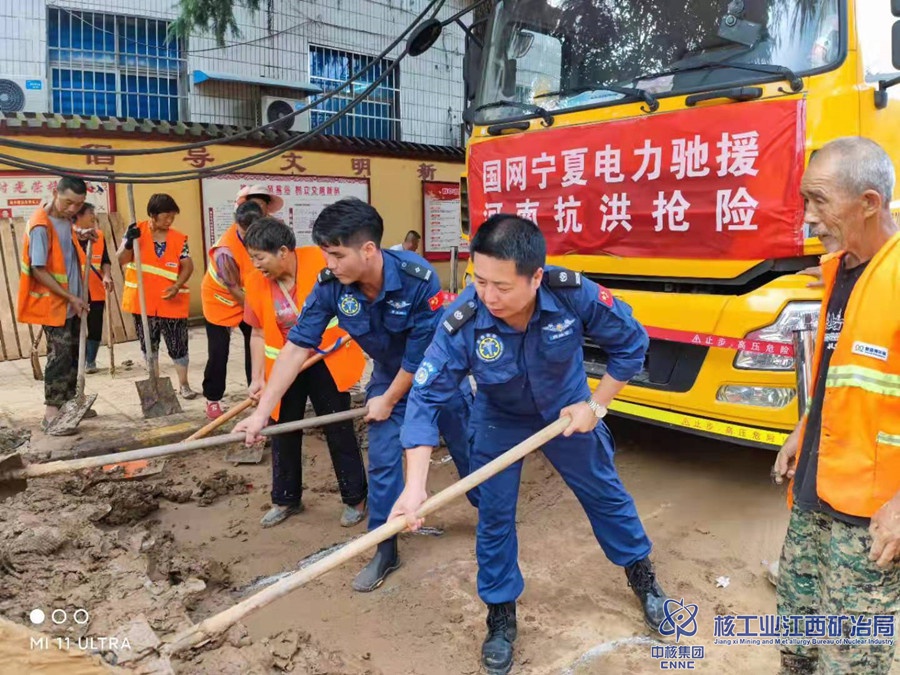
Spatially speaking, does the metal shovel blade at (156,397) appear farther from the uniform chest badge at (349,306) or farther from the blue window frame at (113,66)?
the blue window frame at (113,66)

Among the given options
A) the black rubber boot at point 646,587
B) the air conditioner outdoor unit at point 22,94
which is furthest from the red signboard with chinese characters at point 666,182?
the air conditioner outdoor unit at point 22,94

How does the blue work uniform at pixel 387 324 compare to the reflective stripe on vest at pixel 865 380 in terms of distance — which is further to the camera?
the blue work uniform at pixel 387 324

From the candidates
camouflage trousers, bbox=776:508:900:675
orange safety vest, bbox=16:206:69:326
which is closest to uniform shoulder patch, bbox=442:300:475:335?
camouflage trousers, bbox=776:508:900:675

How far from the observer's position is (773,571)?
112 inches

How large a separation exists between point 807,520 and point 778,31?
231 centimetres

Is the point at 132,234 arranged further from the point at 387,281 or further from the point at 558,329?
the point at 558,329

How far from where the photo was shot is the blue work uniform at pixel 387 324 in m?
2.91

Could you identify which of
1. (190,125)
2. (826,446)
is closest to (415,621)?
(826,446)

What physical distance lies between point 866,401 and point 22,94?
1003cm

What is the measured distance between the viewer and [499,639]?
2.47m

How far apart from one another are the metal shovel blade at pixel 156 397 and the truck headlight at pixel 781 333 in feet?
12.4

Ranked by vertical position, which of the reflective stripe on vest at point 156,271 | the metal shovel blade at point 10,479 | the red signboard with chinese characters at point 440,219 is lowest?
the metal shovel blade at point 10,479

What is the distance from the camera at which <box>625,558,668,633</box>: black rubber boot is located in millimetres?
2609

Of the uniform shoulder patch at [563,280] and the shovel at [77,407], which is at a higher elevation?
the uniform shoulder patch at [563,280]
